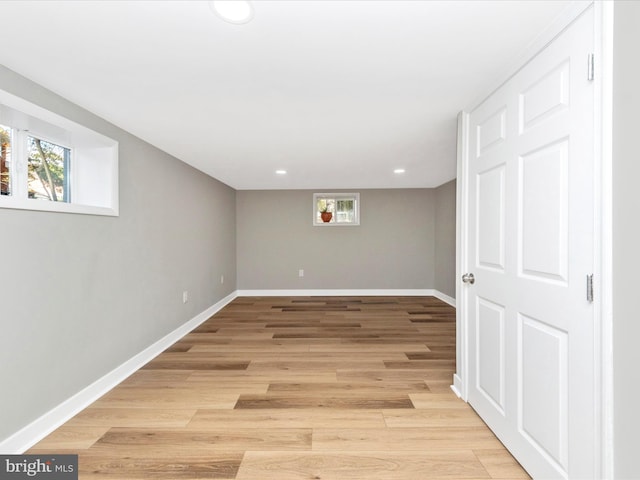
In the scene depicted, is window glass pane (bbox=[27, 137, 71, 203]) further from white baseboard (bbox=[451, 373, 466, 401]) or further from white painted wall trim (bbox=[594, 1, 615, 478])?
white baseboard (bbox=[451, 373, 466, 401])

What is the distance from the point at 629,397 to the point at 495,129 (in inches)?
57.4

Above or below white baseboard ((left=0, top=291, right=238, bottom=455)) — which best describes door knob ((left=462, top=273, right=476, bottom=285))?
above

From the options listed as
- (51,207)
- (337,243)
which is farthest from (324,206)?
(51,207)

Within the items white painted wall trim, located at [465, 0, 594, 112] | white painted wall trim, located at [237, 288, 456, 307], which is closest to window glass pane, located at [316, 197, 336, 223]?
white painted wall trim, located at [237, 288, 456, 307]

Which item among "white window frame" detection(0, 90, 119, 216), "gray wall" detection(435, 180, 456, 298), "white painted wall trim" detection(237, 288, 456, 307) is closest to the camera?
"white window frame" detection(0, 90, 119, 216)

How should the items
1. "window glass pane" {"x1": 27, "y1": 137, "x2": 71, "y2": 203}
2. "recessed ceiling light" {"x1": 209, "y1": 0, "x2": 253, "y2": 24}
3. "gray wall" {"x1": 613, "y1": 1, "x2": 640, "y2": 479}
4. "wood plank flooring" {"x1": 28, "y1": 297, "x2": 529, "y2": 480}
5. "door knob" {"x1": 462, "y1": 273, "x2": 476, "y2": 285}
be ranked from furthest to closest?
"door knob" {"x1": 462, "y1": 273, "x2": 476, "y2": 285} → "window glass pane" {"x1": 27, "y1": 137, "x2": 71, "y2": 203} → "wood plank flooring" {"x1": 28, "y1": 297, "x2": 529, "y2": 480} → "recessed ceiling light" {"x1": 209, "y1": 0, "x2": 253, "y2": 24} → "gray wall" {"x1": 613, "y1": 1, "x2": 640, "y2": 479}

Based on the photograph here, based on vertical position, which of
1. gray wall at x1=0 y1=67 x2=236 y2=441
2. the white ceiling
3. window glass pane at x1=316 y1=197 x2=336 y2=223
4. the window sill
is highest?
the white ceiling

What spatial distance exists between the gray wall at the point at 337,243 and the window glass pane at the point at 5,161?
4361 mm

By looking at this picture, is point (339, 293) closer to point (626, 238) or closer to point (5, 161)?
point (5, 161)

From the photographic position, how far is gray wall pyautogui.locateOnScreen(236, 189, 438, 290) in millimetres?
6266

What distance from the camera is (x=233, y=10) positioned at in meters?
1.28

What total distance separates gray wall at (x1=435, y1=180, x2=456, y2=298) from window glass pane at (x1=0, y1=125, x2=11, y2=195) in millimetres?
5081

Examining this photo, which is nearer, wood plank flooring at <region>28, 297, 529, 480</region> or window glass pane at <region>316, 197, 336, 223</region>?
wood plank flooring at <region>28, 297, 529, 480</region>

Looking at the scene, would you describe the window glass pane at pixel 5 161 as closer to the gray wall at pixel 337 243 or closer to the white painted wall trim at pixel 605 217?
the white painted wall trim at pixel 605 217
